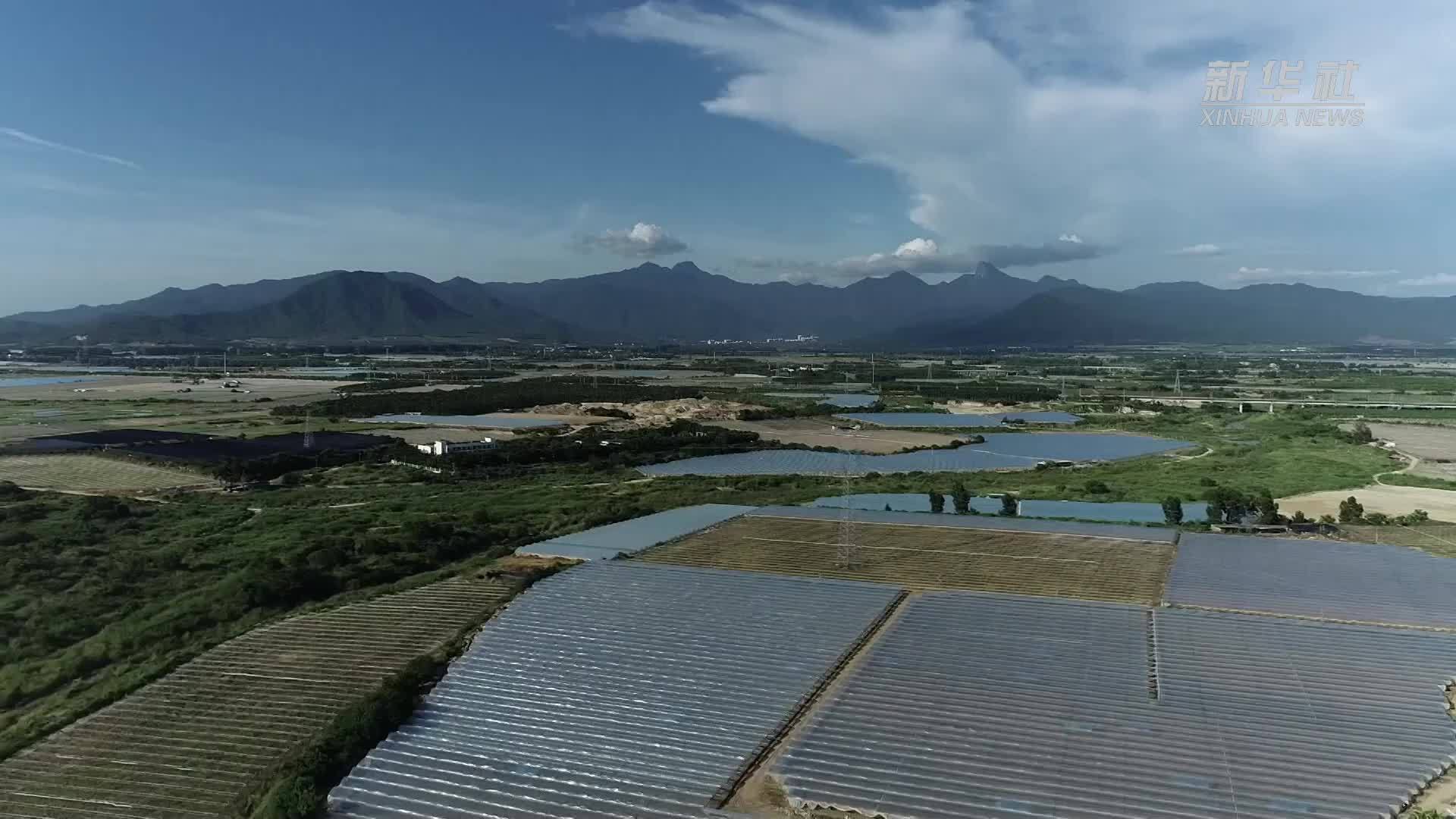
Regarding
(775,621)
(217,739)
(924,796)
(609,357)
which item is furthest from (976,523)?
(609,357)

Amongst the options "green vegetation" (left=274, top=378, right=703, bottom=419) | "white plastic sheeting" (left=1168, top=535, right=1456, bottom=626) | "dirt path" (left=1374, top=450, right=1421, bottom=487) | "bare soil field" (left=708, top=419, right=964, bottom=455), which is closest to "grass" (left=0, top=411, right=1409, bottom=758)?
"dirt path" (left=1374, top=450, right=1421, bottom=487)

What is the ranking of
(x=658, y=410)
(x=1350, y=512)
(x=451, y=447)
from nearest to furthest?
(x=1350, y=512)
(x=451, y=447)
(x=658, y=410)

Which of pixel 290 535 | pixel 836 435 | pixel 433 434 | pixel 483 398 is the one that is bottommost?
pixel 836 435

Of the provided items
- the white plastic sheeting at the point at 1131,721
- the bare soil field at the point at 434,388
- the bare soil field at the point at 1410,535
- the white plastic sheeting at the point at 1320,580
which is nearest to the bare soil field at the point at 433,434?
the bare soil field at the point at 434,388

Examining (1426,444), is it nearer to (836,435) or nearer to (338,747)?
(836,435)

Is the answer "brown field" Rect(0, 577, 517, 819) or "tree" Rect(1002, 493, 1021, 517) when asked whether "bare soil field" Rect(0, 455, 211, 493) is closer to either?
"brown field" Rect(0, 577, 517, 819)

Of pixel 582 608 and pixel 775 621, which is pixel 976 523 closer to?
pixel 775 621

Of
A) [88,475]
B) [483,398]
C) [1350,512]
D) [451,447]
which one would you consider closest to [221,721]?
[1350,512]
